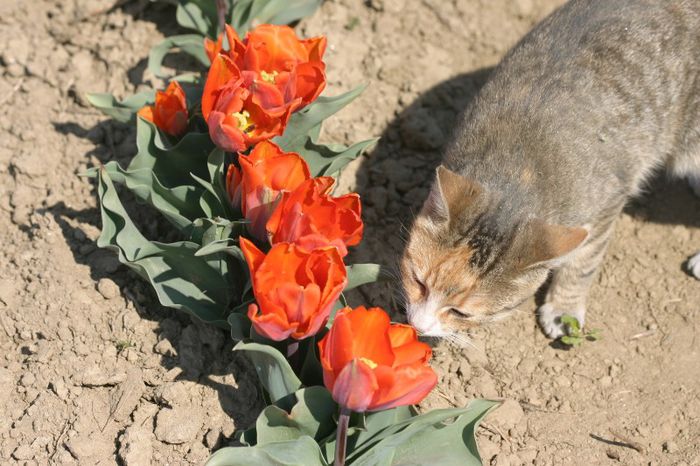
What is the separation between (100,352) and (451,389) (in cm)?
161

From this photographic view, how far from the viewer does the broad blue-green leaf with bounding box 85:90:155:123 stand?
407cm

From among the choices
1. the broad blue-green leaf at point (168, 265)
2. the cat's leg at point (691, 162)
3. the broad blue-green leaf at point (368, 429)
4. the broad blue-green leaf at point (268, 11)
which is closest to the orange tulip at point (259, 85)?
the broad blue-green leaf at point (168, 265)

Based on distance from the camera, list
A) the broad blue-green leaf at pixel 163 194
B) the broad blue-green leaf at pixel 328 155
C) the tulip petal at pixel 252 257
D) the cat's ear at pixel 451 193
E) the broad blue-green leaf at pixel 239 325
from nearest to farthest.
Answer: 1. the tulip petal at pixel 252 257
2. the broad blue-green leaf at pixel 239 325
3. the cat's ear at pixel 451 193
4. the broad blue-green leaf at pixel 163 194
5. the broad blue-green leaf at pixel 328 155

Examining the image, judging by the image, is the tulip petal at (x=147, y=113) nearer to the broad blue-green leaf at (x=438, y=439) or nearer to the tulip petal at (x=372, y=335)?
the tulip petal at (x=372, y=335)

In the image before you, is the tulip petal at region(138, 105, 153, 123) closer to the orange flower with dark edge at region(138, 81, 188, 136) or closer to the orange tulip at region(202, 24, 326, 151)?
the orange flower with dark edge at region(138, 81, 188, 136)

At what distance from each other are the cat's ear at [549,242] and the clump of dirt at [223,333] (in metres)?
0.78

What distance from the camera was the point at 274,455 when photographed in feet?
9.53

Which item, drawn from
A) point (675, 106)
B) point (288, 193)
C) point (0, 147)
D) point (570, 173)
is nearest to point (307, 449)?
point (288, 193)

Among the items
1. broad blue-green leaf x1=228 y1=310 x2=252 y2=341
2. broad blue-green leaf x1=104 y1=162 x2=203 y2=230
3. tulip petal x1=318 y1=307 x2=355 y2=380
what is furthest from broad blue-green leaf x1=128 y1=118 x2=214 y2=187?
tulip petal x1=318 y1=307 x2=355 y2=380

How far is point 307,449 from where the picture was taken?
299cm

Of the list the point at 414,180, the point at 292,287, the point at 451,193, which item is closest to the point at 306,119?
the point at 451,193

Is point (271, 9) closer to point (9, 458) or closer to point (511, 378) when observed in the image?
point (511, 378)

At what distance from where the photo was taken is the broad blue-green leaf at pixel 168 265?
3482 millimetres

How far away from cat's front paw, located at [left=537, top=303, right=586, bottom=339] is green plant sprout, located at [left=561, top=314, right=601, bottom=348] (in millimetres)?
43
